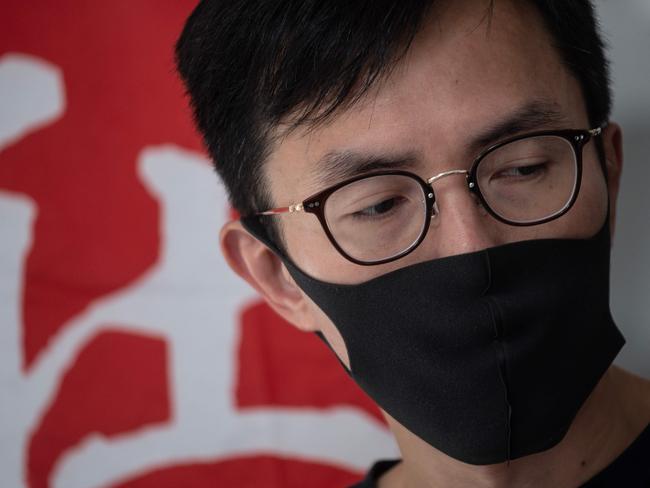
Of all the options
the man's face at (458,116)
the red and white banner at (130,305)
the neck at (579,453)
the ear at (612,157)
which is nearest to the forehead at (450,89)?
the man's face at (458,116)

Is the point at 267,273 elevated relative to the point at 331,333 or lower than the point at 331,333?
elevated

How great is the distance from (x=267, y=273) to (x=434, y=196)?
38 cm

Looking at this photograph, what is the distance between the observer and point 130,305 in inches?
64.4

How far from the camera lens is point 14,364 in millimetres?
1622

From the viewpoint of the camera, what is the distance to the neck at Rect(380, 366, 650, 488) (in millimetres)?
1022

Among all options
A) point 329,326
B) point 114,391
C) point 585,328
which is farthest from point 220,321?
point 585,328

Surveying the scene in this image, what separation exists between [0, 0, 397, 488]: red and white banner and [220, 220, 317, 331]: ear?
461 millimetres

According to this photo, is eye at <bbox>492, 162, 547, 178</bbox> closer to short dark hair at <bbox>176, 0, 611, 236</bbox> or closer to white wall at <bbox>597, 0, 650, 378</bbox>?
short dark hair at <bbox>176, 0, 611, 236</bbox>

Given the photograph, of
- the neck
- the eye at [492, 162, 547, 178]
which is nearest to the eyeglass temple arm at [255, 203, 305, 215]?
the eye at [492, 162, 547, 178]

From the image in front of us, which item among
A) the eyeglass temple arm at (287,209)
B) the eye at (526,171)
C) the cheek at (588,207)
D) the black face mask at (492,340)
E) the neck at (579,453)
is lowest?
the neck at (579,453)

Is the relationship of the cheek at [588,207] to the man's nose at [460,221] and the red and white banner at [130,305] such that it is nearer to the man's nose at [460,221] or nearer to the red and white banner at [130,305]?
the man's nose at [460,221]

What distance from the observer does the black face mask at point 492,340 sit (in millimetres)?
864

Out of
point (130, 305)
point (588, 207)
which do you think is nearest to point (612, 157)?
point (588, 207)

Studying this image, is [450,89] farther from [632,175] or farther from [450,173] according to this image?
[632,175]
